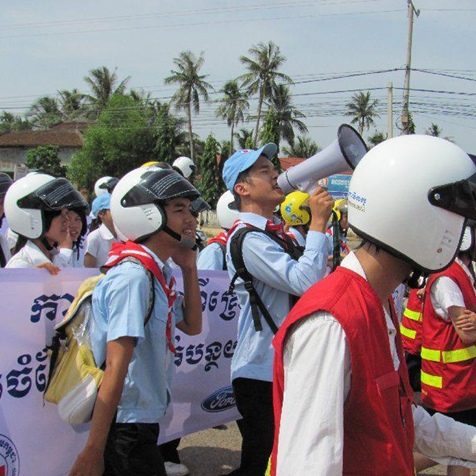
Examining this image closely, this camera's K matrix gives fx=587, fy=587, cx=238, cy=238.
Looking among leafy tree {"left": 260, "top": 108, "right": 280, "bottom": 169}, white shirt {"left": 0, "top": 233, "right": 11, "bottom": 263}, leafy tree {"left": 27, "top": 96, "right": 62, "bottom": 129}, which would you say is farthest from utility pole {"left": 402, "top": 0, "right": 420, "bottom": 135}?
leafy tree {"left": 27, "top": 96, "right": 62, "bottom": 129}

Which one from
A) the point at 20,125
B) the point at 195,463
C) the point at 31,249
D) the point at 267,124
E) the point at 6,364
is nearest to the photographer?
the point at 6,364

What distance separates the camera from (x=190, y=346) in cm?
429

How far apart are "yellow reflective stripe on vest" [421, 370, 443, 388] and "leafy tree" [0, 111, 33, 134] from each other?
83.4 meters

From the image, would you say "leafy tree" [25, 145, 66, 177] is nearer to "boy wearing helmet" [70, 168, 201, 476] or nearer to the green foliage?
the green foliage

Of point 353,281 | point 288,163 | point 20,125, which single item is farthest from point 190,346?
point 20,125

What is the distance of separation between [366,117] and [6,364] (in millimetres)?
71258

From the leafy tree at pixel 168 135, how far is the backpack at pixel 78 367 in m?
46.4

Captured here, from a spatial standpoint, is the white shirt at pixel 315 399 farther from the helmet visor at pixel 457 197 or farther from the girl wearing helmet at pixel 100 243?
the girl wearing helmet at pixel 100 243

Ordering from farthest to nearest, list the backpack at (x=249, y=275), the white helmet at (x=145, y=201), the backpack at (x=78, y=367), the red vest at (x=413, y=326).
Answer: the red vest at (x=413, y=326)
the backpack at (x=249, y=275)
the white helmet at (x=145, y=201)
the backpack at (x=78, y=367)

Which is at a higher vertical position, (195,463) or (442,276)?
(442,276)

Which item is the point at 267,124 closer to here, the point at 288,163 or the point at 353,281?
the point at 288,163

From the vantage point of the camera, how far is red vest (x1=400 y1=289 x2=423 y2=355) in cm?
526

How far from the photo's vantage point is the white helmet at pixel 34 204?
13.1 ft

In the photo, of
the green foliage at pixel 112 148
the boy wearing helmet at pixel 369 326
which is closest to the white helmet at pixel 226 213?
the boy wearing helmet at pixel 369 326
